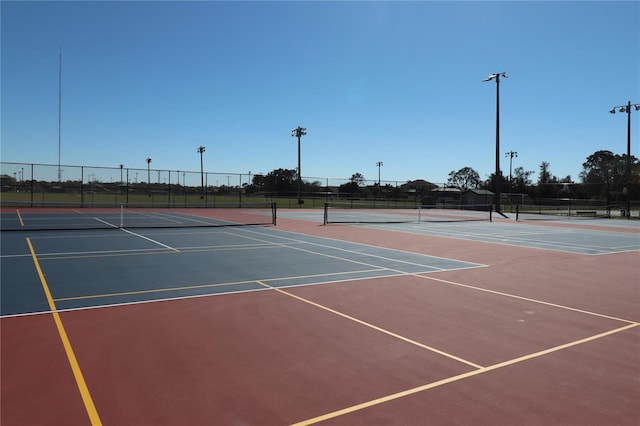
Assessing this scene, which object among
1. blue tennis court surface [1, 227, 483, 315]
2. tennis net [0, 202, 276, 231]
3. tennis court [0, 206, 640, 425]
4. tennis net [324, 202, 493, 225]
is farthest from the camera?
tennis net [324, 202, 493, 225]

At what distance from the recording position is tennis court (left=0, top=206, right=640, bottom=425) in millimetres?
3707

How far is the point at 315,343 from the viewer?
17.2ft

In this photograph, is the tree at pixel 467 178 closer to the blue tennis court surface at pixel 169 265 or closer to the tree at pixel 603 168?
the tree at pixel 603 168

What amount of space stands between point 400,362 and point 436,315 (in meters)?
2.05

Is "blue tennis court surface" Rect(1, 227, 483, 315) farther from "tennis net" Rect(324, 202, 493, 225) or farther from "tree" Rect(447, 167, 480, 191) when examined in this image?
"tree" Rect(447, 167, 480, 191)

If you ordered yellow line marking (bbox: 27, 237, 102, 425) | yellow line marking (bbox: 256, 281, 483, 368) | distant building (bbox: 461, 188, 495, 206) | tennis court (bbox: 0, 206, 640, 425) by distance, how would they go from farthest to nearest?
1. distant building (bbox: 461, 188, 495, 206)
2. yellow line marking (bbox: 256, 281, 483, 368)
3. tennis court (bbox: 0, 206, 640, 425)
4. yellow line marking (bbox: 27, 237, 102, 425)

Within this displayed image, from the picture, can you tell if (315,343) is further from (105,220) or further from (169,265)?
(105,220)

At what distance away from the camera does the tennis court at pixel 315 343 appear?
12.2 ft

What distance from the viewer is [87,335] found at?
5395 mm

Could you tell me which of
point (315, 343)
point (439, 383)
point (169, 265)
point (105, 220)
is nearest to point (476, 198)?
point (105, 220)

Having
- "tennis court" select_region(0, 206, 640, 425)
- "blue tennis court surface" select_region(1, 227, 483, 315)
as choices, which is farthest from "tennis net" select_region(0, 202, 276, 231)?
"tennis court" select_region(0, 206, 640, 425)

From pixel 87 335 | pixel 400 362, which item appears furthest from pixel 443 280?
pixel 87 335

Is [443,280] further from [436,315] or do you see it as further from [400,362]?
[400,362]

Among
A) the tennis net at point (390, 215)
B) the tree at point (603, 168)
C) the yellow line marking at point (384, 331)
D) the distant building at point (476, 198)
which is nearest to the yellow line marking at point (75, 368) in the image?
the yellow line marking at point (384, 331)
